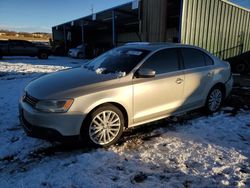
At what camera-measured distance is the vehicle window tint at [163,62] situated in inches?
156

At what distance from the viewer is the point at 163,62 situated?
4141 millimetres

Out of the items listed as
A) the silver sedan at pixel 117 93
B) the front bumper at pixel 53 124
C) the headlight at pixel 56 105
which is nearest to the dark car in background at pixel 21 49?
the silver sedan at pixel 117 93

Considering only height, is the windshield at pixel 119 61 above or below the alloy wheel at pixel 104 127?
above

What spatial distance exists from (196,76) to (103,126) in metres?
2.21

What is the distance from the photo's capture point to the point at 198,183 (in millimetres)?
2711

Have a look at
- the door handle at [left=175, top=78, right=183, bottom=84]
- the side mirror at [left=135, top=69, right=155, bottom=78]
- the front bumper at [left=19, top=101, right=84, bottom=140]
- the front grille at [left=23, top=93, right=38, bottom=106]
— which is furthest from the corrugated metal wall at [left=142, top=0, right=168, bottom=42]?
the front bumper at [left=19, top=101, right=84, bottom=140]

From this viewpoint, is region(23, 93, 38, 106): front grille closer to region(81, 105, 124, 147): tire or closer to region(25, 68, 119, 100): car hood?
region(25, 68, 119, 100): car hood

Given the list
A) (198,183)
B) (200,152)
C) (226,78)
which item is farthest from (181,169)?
(226,78)

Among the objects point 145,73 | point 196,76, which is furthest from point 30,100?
point 196,76

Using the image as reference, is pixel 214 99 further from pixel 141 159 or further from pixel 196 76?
pixel 141 159

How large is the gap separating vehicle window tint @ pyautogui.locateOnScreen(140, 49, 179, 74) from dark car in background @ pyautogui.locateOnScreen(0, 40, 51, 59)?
696 inches

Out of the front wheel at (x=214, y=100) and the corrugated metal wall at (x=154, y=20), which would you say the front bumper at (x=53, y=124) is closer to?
the front wheel at (x=214, y=100)

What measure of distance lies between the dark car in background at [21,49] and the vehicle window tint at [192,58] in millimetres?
17670

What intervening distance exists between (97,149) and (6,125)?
1.99 meters
